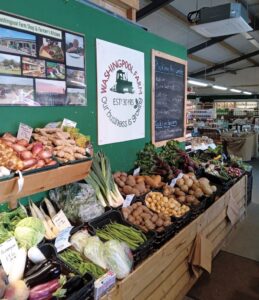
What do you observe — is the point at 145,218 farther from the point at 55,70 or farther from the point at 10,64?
the point at 10,64

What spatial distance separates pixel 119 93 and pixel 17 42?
3.88 ft

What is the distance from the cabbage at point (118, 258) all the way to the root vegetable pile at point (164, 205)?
790mm

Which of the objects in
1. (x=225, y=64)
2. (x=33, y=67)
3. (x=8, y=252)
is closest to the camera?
(x=8, y=252)

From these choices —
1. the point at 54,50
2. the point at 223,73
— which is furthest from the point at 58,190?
the point at 223,73

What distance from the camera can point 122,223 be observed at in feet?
7.56

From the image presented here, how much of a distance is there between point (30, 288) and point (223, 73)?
18885 mm

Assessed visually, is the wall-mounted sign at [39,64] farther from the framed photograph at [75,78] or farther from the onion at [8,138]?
the onion at [8,138]

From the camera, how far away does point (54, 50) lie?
6.80 ft

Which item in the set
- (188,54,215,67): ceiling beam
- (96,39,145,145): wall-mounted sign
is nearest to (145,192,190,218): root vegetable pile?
(96,39,145,145): wall-mounted sign

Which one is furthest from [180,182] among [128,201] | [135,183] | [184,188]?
[128,201]

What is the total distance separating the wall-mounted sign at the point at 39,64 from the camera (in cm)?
179

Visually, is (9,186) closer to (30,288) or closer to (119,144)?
(30,288)

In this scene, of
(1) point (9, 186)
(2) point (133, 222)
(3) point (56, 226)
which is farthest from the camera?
(2) point (133, 222)

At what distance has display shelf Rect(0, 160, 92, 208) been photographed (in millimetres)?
1426
